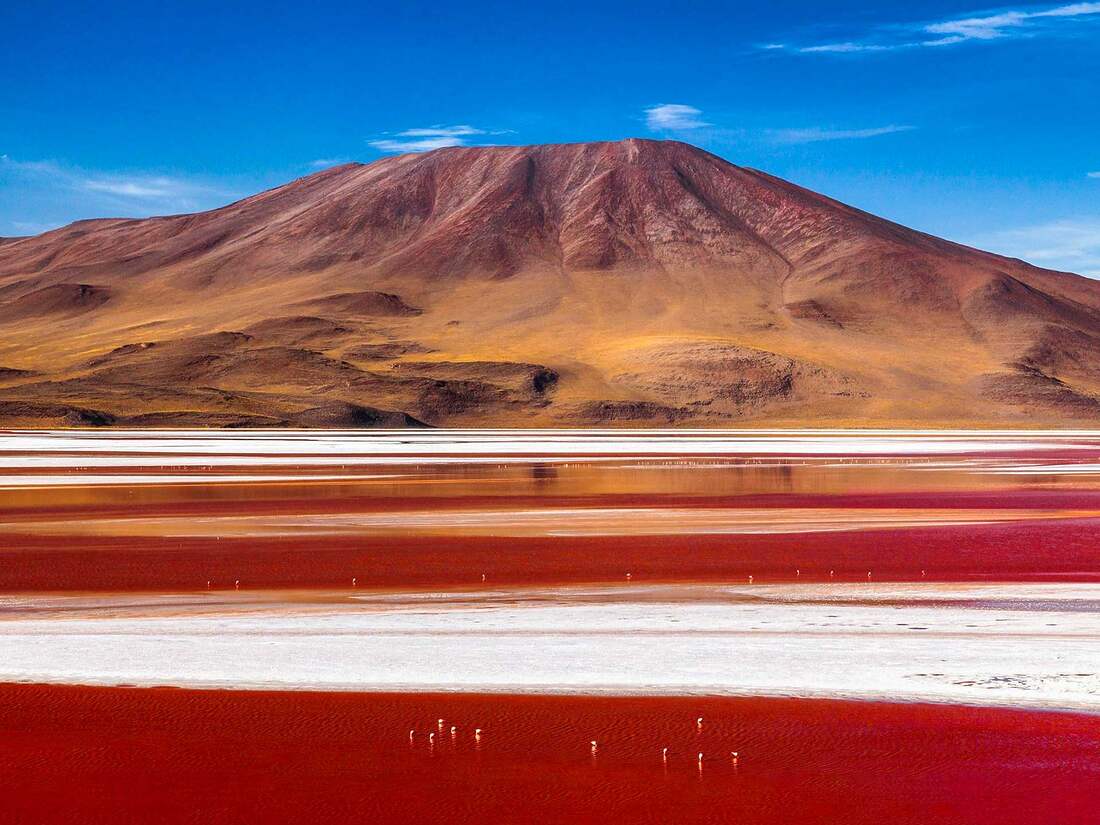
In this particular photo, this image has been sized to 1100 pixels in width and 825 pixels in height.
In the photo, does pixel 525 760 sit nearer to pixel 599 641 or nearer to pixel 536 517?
pixel 599 641

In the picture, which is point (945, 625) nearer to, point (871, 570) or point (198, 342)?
point (871, 570)

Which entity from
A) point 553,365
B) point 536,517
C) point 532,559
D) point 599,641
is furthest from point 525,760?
point 553,365

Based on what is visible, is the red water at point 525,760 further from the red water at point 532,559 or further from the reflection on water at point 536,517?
the reflection on water at point 536,517

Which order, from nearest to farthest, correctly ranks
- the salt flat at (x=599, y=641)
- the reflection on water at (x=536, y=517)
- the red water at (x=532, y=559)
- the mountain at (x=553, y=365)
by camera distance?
1. the salt flat at (x=599, y=641)
2. the red water at (x=532, y=559)
3. the reflection on water at (x=536, y=517)
4. the mountain at (x=553, y=365)

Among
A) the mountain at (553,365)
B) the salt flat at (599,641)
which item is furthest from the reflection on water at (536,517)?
the mountain at (553,365)

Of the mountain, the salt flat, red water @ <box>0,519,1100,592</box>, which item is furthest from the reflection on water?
the mountain

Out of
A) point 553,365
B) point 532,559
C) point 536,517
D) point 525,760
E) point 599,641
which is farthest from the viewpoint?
point 553,365

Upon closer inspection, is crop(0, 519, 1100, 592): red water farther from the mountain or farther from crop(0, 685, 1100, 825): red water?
the mountain
